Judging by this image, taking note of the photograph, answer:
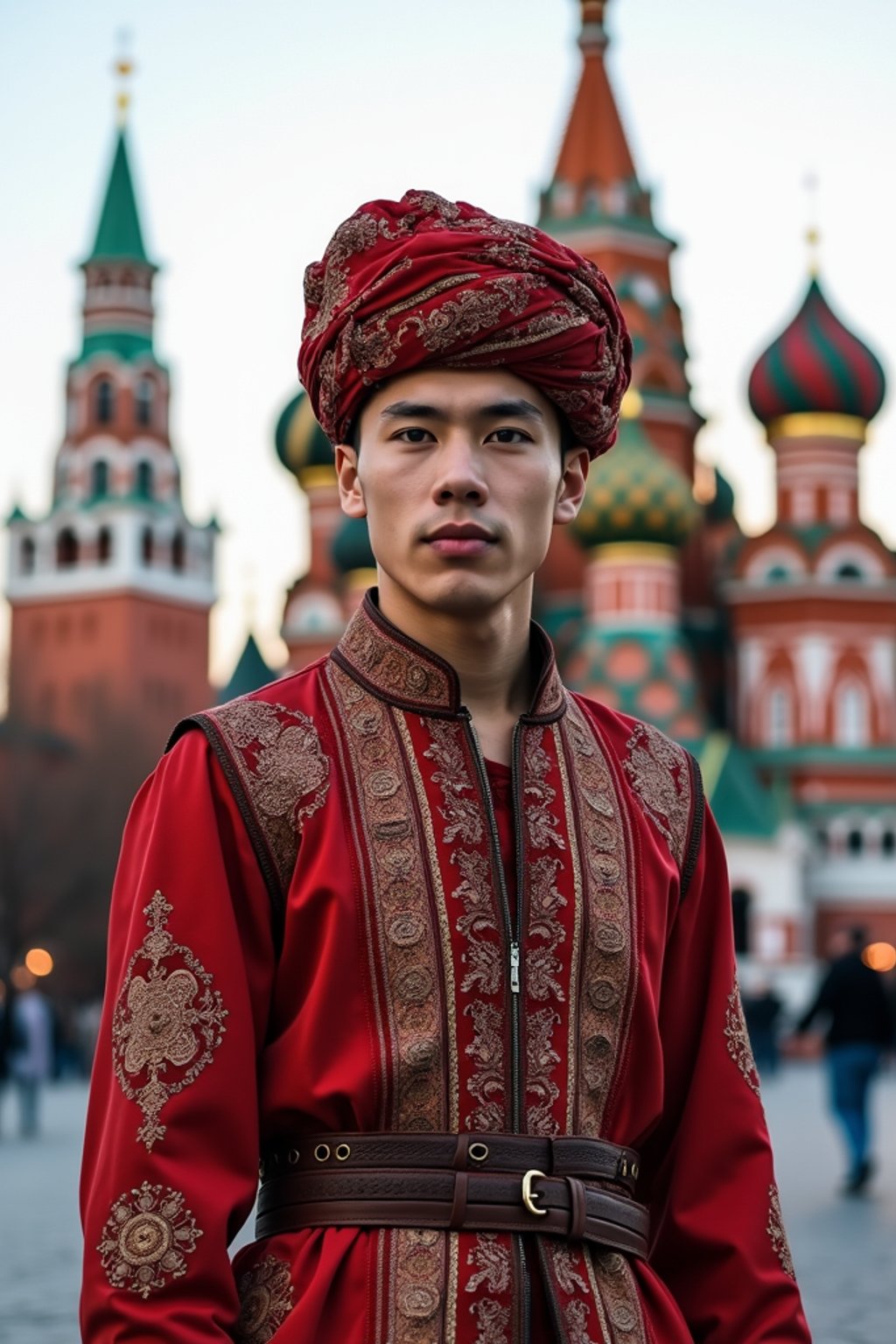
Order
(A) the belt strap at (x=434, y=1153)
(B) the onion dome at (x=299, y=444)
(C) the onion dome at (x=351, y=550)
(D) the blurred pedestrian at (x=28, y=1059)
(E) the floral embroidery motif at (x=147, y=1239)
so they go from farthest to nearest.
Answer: (B) the onion dome at (x=299, y=444), (C) the onion dome at (x=351, y=550), (D) the blurred pedestrian at (x=28, y=1059), (A) the belt strap at (x=434, y=1153), (E) the floral embroidery motif at (x=147, y=1239)

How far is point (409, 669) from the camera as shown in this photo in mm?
2764

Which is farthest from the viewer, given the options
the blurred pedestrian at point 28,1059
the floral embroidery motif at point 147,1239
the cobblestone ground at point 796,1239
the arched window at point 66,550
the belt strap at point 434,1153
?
the arched window at point 66,550

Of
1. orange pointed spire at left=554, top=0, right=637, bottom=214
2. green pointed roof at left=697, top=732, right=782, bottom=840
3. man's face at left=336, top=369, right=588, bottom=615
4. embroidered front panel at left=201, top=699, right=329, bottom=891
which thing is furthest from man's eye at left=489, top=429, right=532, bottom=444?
orange pointed spire at left=554, top=0, right=637, bottom=214

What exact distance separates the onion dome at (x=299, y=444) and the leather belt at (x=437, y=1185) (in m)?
48.3

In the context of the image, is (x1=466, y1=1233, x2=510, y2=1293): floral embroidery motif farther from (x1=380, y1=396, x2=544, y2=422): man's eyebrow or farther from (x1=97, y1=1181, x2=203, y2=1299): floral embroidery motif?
(x1=380, y1=396, x2=544, y2=422): man's eyebrow

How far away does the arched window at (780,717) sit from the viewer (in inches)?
1751

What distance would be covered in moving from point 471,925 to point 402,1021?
130 mm

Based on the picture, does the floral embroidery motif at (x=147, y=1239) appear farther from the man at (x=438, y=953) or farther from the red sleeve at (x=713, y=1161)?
the red sleeve at (x=713, y=1161)

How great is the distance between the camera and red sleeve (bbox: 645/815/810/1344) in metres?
2.64

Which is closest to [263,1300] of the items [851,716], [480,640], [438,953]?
[438,953]

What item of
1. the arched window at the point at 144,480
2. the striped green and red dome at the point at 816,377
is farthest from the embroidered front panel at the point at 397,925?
the arched window at the point at 144,480

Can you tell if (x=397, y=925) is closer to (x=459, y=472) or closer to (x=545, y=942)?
(x=545, y=942)

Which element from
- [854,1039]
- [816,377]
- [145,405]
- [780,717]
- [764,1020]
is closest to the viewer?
[854,1039]

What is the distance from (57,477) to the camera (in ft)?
221
